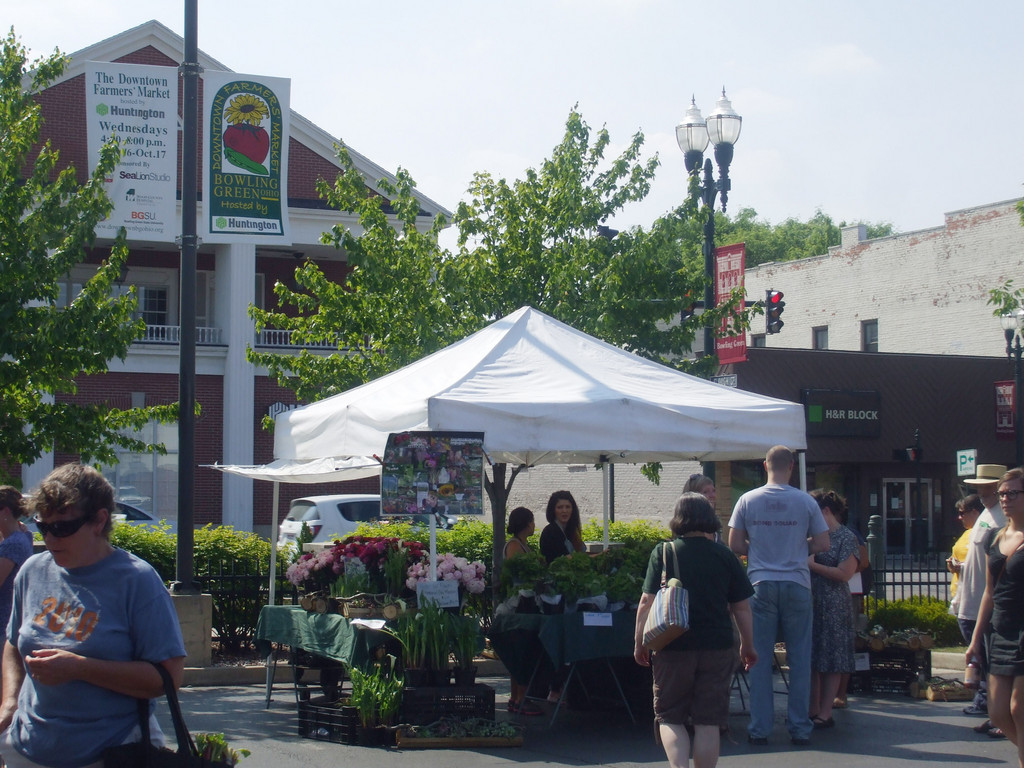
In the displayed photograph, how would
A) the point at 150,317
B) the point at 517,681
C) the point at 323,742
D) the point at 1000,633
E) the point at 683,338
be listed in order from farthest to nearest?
the point at 150,317 → the point at 683,338 → the point at 517,681 → the point at 323,742 → the point at 1000,633

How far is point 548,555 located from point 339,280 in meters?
22.9

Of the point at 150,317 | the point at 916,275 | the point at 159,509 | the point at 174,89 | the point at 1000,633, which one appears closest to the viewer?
the point at 1000,633

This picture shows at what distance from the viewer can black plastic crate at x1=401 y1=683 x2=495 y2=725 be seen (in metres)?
8.45

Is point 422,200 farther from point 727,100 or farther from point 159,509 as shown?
point 727,100

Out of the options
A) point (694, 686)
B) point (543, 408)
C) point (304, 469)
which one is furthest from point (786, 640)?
point (304, 469)

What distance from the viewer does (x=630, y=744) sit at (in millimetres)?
8578

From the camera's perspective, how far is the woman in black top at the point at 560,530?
35.9 ft

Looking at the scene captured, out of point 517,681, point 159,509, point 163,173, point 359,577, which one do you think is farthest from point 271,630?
point 159,509

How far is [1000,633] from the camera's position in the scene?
6.29 meters

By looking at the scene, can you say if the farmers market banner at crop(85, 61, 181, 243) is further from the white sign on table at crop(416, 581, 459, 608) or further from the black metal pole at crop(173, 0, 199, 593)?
the white sign on table at crop(416, 581, 459, 608)

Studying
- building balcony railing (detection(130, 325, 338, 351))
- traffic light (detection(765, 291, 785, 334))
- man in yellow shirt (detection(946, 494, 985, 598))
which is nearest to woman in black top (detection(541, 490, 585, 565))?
man in yellow shirt (detection(946, 494, 985, 598))

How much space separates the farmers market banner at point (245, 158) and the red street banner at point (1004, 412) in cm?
2607

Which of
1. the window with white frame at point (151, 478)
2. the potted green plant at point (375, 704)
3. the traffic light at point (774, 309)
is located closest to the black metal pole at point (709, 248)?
the traffic light at point (774, 309)

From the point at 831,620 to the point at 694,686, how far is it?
3.22 m
